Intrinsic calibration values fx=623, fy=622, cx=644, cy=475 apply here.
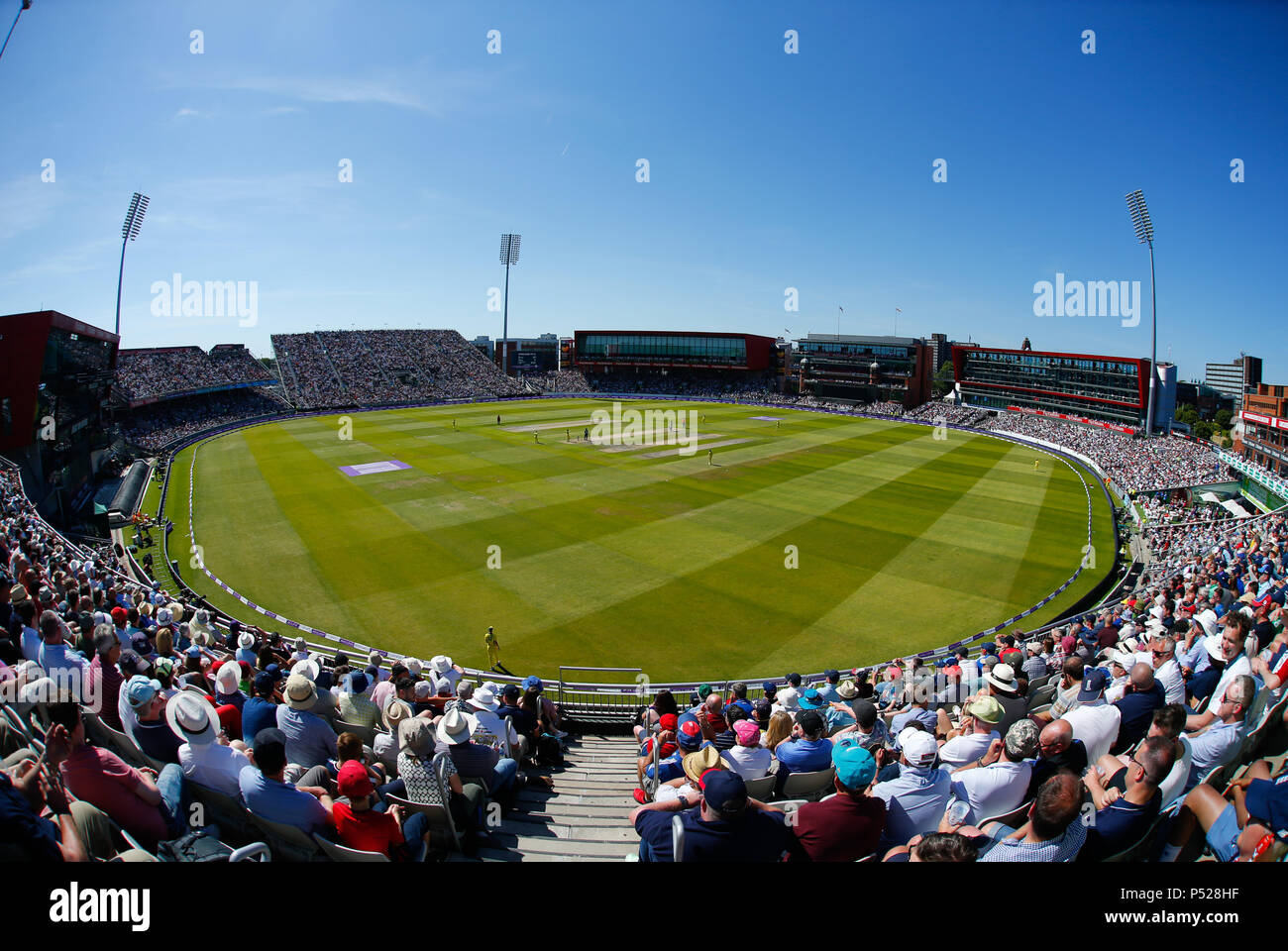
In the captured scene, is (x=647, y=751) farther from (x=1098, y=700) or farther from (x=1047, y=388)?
(x=1047, y=388)

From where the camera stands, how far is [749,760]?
19.6ft

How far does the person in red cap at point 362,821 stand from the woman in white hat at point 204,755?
1.09 meters

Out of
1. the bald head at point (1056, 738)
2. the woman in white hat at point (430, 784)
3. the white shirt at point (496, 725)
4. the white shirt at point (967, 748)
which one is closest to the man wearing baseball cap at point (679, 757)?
the white shirt at point (496, 725)

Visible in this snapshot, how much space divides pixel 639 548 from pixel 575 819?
18647mm

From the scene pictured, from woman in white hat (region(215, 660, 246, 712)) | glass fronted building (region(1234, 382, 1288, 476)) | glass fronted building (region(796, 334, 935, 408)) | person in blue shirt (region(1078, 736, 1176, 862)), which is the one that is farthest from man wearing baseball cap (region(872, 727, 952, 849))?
glass fronted building (region(796, 334, 935, 408))

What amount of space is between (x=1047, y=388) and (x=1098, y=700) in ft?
274

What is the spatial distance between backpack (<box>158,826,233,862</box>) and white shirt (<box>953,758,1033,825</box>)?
5.71 meters

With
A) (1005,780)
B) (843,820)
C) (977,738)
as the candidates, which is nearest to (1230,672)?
(977,738)

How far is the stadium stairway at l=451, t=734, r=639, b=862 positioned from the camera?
6.29 metres

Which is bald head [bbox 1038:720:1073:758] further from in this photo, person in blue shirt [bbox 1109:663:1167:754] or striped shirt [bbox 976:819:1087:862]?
person in blue shirt [bbox 1109:663:1167:754]

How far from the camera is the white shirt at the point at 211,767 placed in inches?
204

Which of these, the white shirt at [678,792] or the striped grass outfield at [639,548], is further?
the striped grass outfield at [639,548]

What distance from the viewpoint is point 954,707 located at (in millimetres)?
9609

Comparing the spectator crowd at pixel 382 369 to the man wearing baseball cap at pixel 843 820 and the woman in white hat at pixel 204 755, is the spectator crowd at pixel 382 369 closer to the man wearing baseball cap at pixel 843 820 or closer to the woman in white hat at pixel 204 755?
the woman in white hat at pixel 204 755
